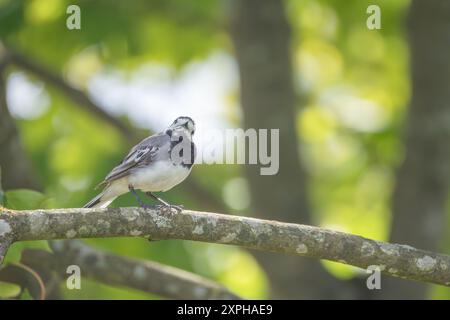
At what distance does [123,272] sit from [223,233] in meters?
2.26

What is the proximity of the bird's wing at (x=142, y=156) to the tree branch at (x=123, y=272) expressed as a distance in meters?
1.57

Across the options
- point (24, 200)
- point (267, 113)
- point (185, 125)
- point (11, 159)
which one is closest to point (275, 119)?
point (267, 113)

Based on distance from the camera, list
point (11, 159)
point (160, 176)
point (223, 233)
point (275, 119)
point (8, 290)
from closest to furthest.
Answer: point (223, 233) → point (160, 176) → point (8, 290) → point (11, 159) → point (275, 119)

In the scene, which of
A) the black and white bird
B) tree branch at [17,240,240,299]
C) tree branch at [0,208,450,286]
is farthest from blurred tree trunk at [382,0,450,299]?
the black and white bird

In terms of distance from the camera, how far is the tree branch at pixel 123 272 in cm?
670

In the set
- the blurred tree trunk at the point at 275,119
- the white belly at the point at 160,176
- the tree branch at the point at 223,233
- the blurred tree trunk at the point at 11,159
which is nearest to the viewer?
the tree branch at the point at 223,233

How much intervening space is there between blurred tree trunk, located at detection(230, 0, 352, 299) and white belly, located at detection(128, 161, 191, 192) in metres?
3.59

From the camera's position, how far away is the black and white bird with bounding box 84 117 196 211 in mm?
5121

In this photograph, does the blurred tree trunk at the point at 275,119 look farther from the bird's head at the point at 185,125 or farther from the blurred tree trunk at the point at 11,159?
the bird's head at the point at 185,125

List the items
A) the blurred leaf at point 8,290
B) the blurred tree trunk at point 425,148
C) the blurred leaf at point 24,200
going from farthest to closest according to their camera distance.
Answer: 1. the blurred tree trunk at point 425,148
2. the blurred leaf at point 8,290
3. the blurred leaf at point 24,200

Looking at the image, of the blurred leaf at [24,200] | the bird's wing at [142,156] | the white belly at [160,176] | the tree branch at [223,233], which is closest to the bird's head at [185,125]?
the bird's wing at [142,156]

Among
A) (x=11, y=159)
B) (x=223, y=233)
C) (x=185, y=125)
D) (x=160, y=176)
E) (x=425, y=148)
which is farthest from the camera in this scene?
(x=425, y=148)

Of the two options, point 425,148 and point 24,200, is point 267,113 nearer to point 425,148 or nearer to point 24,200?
point 425,148

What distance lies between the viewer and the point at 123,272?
682 cm
